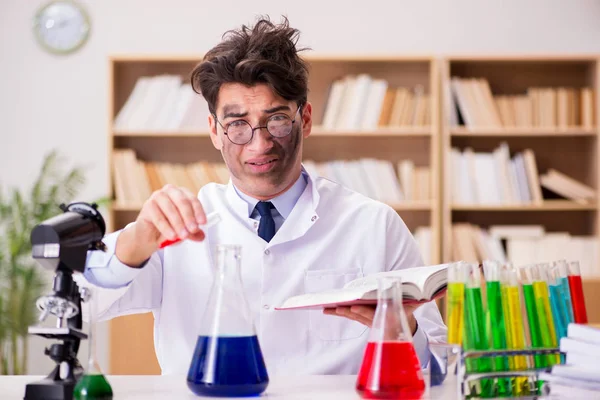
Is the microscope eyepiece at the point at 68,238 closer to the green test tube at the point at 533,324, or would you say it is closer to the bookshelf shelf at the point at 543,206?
the green test tube at the point at 533,324

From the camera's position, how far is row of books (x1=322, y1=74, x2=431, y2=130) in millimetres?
4082

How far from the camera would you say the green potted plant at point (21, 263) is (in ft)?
12.6

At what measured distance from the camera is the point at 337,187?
199 cm

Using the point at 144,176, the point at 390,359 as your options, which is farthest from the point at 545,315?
the point at 144,176

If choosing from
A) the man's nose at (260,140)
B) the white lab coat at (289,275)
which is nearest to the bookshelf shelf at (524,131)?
the white lab coat at (289,275)

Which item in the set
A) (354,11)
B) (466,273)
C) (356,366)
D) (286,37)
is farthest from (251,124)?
(354,11)

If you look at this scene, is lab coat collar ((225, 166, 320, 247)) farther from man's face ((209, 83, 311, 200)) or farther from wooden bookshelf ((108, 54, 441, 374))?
wooden bookshelf ((108, 54, 441, 374))

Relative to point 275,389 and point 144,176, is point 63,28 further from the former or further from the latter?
point 275,389

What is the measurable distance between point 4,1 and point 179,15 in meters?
0.98

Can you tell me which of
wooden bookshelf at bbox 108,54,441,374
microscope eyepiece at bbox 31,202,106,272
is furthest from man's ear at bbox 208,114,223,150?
wooden bookshelf at bbox 108,54,441,374

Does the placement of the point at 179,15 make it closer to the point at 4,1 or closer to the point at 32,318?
the point at 4,1

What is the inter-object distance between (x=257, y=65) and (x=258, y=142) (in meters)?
0.17

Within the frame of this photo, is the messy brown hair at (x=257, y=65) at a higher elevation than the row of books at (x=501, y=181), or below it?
below

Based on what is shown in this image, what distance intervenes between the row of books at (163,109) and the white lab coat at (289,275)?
7.27 feet
